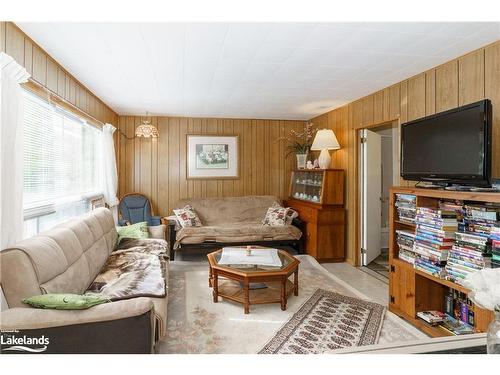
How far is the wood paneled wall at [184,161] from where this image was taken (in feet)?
19.3

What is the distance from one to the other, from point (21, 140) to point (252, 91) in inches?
105

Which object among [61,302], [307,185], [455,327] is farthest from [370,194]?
[61,302]

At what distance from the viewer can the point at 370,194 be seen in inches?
188

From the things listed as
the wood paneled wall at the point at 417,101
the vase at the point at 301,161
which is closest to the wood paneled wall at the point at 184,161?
the vase at the point at 301,161

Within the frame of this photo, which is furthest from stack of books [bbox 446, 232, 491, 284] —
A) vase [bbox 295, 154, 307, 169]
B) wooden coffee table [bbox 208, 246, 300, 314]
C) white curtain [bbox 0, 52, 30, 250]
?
vase [bbox 295, 154, 307, 169]

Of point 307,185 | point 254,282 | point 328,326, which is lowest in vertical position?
point 328,326

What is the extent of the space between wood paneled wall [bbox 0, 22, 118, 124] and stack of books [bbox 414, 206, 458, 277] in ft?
10.9

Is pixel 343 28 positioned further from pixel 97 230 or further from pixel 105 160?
pixel 105 160

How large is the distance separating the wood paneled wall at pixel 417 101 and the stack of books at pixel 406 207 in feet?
2.01

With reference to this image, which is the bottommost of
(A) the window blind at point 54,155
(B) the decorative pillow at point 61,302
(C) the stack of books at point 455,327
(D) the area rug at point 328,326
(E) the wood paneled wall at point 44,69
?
(D) the area rug at point 328,326

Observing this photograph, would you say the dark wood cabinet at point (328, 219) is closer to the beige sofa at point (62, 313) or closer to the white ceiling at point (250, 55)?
the white ceiling at point (250, 55)

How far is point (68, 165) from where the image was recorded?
3586 millimetres

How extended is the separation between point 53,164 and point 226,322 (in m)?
2.20

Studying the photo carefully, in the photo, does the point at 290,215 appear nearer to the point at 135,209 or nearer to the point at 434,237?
the point at 135,209
